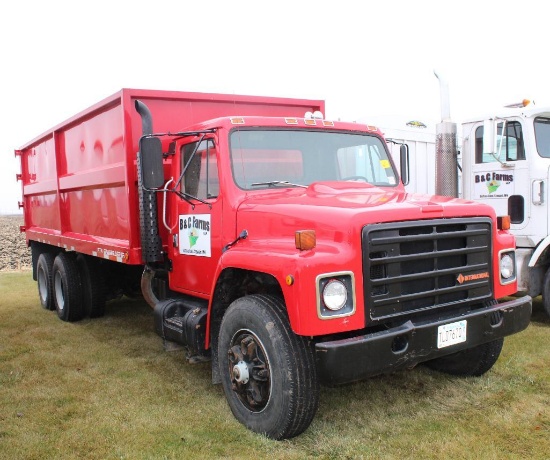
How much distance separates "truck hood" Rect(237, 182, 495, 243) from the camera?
3.61 meters

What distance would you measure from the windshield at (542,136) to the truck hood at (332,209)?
290 centimetres

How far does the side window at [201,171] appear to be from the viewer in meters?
4.55

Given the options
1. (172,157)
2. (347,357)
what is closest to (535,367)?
(347,357)

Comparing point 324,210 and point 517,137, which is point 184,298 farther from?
point 517,137

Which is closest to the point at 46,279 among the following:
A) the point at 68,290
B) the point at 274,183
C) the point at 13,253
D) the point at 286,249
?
the point at 68,290

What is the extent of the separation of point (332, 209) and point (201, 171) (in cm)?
141

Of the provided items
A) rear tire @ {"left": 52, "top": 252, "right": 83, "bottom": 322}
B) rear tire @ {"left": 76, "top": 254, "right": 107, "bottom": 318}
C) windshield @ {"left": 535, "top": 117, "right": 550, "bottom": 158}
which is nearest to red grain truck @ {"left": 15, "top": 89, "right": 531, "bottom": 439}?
rear tire @ {"left": 76, "top": 254, "right": 107, "bottom": 318}

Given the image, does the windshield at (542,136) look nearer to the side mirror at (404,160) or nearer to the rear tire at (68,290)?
the side mirror at (404,160)

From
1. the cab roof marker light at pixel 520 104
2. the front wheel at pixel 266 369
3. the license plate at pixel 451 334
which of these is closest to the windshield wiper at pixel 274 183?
the front wheel at pixel 266 369

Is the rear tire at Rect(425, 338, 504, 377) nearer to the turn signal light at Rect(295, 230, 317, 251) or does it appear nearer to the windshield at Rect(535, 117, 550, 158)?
the turn signal light at Rect(295, 230, 317, 251)

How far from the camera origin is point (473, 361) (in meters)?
4.73

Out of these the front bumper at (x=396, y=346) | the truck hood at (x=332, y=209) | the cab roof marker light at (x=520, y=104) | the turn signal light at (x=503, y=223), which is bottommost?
the front bumper at (x=396, y=346)

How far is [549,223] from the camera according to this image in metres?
6.50

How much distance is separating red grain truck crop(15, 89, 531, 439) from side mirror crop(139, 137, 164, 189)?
0.01 metres
